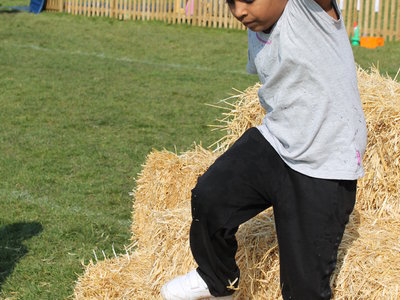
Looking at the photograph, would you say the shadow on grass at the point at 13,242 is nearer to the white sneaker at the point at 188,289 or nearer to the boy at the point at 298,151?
the white sneaker at the point at 188,289

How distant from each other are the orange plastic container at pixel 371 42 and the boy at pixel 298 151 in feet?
44.1

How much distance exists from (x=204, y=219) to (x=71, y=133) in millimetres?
5556

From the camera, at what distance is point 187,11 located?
19.9 meters

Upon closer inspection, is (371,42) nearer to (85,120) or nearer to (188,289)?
(85,120)

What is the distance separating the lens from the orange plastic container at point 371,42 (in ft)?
54.1

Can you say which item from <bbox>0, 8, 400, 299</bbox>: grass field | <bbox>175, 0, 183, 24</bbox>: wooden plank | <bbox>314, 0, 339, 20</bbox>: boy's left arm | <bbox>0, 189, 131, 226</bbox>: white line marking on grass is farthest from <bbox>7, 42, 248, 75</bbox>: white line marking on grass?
<bbox>314, 0, 339, 20</bbox>: boy's left arm

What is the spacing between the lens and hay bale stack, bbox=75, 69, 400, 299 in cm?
382

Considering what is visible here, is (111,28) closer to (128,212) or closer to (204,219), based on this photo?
(128,212)

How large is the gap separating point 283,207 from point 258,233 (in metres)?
0.71

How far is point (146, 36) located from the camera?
17.7 meters

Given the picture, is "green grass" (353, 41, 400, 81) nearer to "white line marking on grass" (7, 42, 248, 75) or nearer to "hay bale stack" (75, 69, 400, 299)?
"white line marking on grass" (7, 42, 248, 75)

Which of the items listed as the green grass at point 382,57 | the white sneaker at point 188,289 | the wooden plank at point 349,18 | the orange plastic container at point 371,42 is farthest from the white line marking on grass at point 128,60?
the white sneaker at point 188,289

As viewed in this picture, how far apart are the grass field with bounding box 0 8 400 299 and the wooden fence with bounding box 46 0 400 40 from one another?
2.86 feet

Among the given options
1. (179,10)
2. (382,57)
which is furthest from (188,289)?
(179,10)
